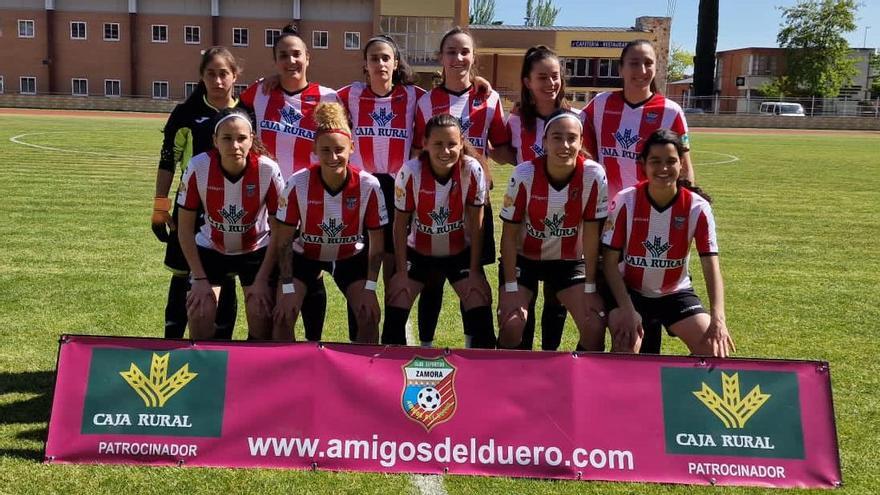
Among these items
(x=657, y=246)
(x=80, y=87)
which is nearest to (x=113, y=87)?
(x=80, y=87)

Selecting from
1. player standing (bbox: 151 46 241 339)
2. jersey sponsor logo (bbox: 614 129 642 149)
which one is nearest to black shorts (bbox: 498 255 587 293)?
jersey sponsor logo (bbox: 614 129 642 149)

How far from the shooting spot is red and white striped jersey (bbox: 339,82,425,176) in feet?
15.6

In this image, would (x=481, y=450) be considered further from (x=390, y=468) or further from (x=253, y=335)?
(x=253, y=335)

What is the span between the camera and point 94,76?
48.7m

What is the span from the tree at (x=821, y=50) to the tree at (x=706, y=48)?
7697mm

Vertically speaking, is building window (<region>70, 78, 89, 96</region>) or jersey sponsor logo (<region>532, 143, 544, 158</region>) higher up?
building window (<region>70, 78, 89, 96</region>)

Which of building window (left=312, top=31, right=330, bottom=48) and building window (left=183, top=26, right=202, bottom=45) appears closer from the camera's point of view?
building window (left=183, top=26, right=202, bottom=45)

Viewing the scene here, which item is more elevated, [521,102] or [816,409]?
[521,102]

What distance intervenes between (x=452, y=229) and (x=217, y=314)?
1.46 metres

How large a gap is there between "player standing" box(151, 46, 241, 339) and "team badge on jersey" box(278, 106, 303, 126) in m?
0.29

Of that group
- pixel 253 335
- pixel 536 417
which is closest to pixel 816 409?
pixel 536 417

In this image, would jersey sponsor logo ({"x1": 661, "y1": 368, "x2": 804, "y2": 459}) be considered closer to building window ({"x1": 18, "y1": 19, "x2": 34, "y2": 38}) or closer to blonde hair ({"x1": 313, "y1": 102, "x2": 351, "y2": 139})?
blonde hair ({"x1": 313, "y1": 102, "x2": 351, "y2": 139})

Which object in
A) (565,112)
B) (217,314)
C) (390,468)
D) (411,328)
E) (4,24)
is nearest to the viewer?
(390,468)

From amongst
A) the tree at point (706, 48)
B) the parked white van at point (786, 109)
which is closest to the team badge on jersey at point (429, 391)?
the parked white van at point (786, 109)
